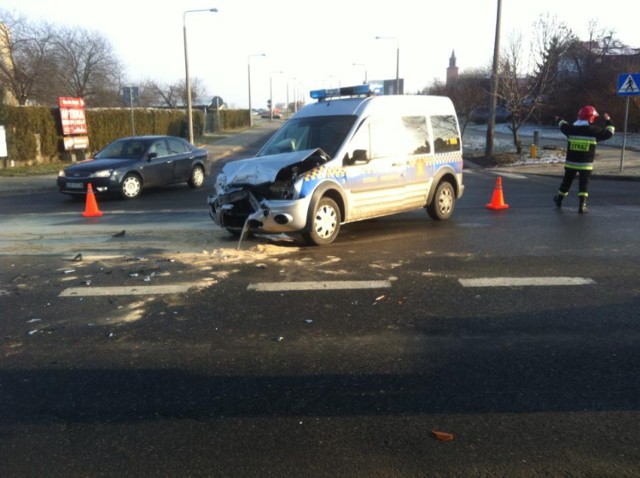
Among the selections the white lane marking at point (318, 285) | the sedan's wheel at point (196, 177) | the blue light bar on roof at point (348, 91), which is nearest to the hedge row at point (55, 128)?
the sedan's wheel at point (196, 177)

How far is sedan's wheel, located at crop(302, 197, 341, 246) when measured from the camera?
7984mm

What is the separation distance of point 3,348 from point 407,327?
3.25 meters

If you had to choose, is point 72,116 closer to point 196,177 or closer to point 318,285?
point 196,177

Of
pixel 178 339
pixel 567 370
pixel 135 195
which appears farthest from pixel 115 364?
pixel 135 195

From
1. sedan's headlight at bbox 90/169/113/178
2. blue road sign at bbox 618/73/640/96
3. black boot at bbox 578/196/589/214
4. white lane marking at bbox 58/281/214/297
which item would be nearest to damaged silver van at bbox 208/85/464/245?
white lane marking at bbox 58/281/214/297

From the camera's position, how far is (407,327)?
16.5 feet

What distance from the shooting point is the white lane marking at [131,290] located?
6.12 m

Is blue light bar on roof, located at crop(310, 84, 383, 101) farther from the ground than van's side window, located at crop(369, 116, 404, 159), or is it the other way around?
blue light bar on roof, located at crop(310, 84, 383, 101)

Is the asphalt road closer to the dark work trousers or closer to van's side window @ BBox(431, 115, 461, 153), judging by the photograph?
van's side window @ BBox(431, 115, 461, 153)

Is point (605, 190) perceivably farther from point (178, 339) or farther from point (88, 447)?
point (88, 447)

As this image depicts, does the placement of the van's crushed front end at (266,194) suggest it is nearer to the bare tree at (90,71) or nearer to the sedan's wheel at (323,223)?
the sedan's wheel at (323,223)

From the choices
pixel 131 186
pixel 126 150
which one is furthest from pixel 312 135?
pixel 126 150

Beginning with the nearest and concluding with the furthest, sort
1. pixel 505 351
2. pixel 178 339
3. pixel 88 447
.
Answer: pixel 88 447 < pixel 505 351 < pixel 178 339

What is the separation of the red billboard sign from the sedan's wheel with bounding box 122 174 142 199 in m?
9.97
